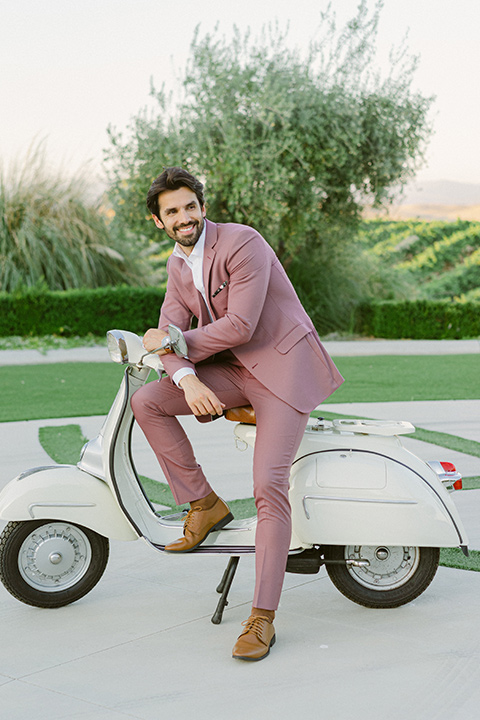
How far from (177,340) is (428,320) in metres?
15.9

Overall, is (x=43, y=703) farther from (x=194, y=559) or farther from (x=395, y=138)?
(x=395, y=138)

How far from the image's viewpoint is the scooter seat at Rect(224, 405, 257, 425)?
2980 mm

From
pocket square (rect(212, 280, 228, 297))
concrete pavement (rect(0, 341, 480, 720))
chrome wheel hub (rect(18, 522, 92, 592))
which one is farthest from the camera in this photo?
chrome wheel hub (rect(18, 522, 92, 592))

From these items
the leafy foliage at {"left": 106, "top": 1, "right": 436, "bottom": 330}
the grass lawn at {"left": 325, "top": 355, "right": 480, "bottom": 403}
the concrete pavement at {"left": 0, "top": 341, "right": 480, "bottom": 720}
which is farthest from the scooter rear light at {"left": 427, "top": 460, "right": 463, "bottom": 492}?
the leafy foliage at {"left": 106, "top": 1, "right": 436, "bottom": 330}

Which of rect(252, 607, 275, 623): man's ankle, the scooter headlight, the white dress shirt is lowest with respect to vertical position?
rect(252, 607, 275, 623): man's ankle

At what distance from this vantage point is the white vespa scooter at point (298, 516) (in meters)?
2.94

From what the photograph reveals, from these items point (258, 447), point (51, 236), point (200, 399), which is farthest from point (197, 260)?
point (51, 236)

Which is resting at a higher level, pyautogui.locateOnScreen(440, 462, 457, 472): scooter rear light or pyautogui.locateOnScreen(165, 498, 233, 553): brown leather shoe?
pyautogui.locateOnScreen(440, 462, 457, 472): scooter rear light

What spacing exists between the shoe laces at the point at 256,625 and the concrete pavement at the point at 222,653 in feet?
0.30

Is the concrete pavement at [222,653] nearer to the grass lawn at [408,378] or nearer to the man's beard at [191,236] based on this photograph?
the man's beard at [191,236]

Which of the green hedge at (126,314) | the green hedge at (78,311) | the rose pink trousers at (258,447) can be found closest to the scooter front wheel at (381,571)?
the rose pink trousers at (258,447)

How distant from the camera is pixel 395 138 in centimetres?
1808

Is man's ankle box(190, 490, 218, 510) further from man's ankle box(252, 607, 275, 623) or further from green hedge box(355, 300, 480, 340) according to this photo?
green hedge box(355, 300, 480, 340)

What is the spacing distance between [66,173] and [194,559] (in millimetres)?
17098
